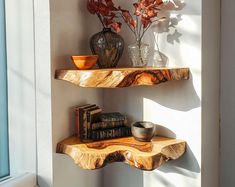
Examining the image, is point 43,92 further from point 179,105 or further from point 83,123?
point 179,105

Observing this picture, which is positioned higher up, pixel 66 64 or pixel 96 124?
pixel 66 64

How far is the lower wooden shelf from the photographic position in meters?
1.20

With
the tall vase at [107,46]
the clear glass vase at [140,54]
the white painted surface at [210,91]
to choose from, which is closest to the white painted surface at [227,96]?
the white painted surface at [210,91]

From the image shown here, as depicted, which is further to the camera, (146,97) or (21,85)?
(146,97)

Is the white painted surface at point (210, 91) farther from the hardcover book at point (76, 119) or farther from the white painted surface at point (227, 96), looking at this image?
the hardcover book at point (76, 119)

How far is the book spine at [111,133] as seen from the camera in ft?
4.57

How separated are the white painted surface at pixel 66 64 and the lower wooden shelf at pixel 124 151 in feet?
0.26

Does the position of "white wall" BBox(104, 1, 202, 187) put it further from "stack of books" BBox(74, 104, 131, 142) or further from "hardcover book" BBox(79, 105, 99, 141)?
"hardcover book" BBox(79, 105, 99, 141)

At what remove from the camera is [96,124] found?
141 cm

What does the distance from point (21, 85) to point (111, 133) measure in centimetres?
46

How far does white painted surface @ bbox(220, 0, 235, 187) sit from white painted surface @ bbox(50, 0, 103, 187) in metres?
0.70

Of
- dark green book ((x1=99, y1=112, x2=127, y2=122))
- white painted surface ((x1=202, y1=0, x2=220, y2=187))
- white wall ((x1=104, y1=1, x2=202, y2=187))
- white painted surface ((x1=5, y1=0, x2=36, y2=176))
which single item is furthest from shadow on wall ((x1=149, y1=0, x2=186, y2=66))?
white painted surface ((x1=5, y1=0, x2=36, y2=176))

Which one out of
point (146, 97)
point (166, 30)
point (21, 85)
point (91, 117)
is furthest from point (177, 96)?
point (21, 85)

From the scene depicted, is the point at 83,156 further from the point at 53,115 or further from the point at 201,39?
the point at 201,39
